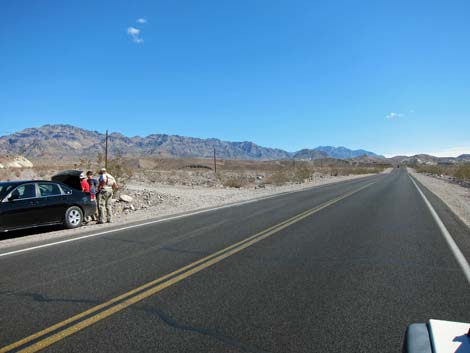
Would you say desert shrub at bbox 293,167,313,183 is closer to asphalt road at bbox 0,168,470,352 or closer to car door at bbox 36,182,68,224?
car door at bbox 36,182,68,224

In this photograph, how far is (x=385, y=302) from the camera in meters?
5.02

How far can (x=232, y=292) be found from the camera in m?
5.38

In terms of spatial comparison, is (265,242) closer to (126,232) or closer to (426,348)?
(126,232)

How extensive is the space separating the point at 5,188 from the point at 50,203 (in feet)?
4.17

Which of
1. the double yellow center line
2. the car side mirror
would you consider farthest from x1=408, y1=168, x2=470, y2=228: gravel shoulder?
the car side mirror

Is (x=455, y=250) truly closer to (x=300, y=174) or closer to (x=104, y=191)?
(x=104, y=191)

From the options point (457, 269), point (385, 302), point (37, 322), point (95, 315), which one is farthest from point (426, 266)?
point (37, 322)

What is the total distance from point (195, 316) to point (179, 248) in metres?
3.84

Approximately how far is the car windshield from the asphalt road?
9.31ft

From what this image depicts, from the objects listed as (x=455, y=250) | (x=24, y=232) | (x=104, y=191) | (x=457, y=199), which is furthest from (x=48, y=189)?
(x=457, y=199)

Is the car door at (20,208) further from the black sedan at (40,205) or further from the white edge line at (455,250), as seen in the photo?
the white edge line at (455,250)

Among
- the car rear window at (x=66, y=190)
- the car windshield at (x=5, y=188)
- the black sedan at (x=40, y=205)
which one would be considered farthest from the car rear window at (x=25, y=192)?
the car rear window at (x=66, y=190)

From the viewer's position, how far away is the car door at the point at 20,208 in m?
10.2

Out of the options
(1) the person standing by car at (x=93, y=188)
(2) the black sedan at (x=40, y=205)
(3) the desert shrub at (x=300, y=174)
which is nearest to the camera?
(2) the black sedan at (x=40, y=205)
